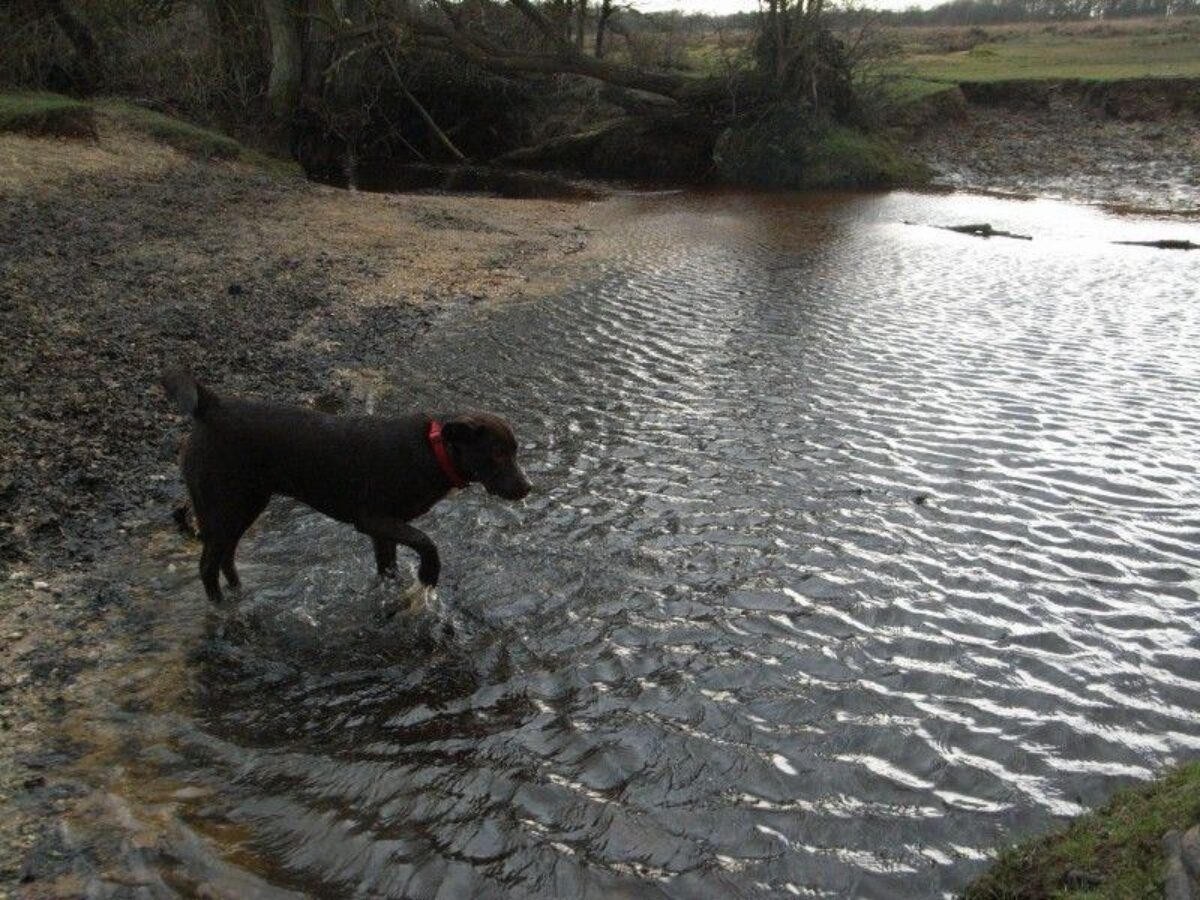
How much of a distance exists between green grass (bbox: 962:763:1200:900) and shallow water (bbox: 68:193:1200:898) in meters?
0.21

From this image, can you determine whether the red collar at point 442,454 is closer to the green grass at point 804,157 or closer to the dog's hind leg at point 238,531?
the dog's hind leg at point 238,531

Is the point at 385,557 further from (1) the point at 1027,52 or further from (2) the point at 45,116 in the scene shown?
(1) the point at 1027,52

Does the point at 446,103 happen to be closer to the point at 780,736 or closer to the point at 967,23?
the point at 780,736

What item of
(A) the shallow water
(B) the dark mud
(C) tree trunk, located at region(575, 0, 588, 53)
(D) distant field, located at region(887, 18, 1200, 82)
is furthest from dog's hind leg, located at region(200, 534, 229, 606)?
(D) distant field, located at region(887, 18, 1200, 82)

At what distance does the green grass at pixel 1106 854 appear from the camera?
11.3 feet

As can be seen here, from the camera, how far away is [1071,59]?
4478 cm

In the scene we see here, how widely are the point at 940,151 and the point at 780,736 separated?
116ft

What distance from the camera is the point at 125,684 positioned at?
530 cm

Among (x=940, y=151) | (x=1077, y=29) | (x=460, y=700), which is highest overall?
(x=1077, y=29)

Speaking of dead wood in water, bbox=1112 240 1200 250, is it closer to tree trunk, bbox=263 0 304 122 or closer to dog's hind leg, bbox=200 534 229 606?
dog's hind leg, bbox=200 534 229 606

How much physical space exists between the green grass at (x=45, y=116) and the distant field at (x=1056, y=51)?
27.4 m

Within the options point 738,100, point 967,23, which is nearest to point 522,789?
point 738,100

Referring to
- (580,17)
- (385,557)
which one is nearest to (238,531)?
(385,557)

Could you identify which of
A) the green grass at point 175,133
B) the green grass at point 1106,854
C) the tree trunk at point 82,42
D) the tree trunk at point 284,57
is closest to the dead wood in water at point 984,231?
the green grass at point 175,133
